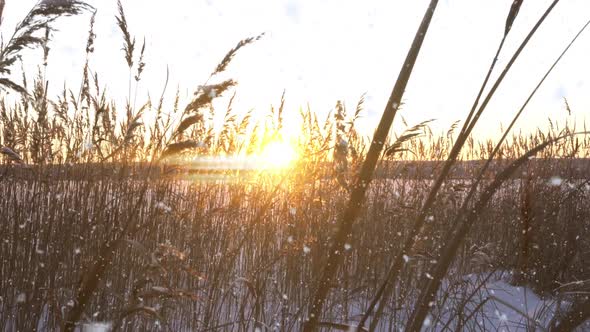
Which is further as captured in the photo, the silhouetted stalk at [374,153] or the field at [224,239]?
the field at [224,239]

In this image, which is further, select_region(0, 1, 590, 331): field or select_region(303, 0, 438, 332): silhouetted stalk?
select_region(0, 1, 590, 331): field

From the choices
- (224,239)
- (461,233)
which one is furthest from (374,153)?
(224,239)

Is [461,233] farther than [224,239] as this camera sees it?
No

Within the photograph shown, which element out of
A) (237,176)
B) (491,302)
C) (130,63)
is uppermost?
(130,63)

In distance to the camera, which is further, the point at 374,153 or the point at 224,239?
the point at 224,239

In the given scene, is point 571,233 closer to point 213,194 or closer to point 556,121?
point 213,194

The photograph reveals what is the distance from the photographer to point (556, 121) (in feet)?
23.0

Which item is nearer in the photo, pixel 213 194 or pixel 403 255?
pixel 403 255

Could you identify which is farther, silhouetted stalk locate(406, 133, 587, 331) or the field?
the field

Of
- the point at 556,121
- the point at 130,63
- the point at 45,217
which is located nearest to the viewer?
the point at 130,63

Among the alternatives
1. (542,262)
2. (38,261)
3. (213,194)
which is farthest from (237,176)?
(542,262)

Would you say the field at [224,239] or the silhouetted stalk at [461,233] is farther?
the field at [224,239]

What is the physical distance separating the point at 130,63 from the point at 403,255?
1884 millimetres

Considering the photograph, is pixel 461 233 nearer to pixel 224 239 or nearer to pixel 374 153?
pixel 374 153
